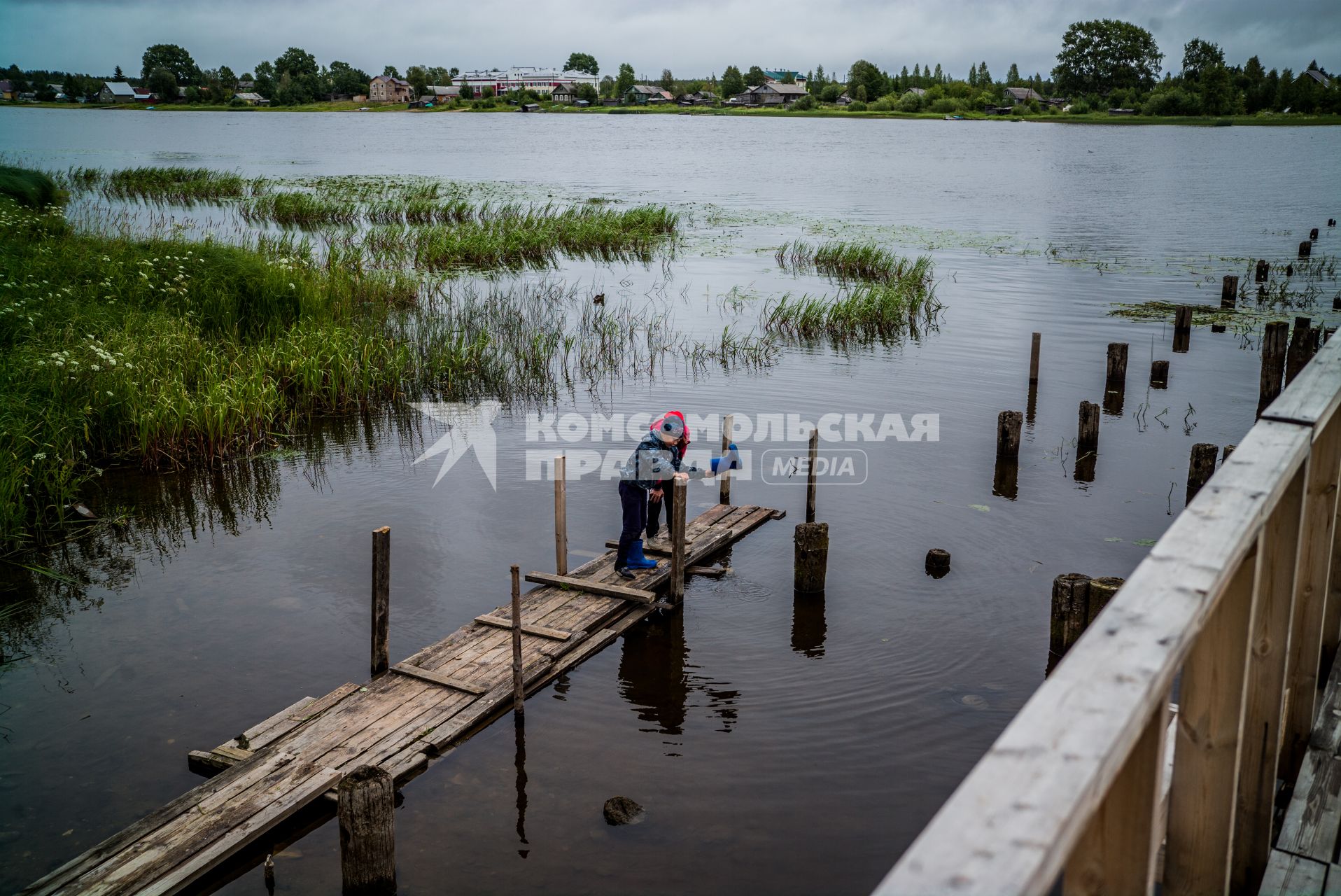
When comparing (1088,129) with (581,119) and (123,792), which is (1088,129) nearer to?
(581,119)

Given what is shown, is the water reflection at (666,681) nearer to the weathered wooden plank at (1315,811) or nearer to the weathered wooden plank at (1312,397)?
the weathered wooden plank at (1315,811)

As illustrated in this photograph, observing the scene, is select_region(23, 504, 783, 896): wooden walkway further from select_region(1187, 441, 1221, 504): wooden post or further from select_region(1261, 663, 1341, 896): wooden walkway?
select_region(1187, 441, 1221, 504): wooden post

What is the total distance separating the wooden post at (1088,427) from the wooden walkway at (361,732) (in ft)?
28.2

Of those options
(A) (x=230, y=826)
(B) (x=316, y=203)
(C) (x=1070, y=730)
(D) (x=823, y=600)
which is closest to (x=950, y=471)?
(D) (x=823, y=600)

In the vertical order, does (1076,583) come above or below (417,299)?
below

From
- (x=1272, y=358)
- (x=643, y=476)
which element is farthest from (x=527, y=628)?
(x=1272, y=358)

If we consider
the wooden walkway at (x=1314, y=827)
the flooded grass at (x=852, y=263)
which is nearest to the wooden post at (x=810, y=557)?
the wooden walkway at (x=1314, y=827)

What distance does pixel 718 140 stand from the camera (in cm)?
12256

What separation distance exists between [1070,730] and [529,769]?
8459 mm

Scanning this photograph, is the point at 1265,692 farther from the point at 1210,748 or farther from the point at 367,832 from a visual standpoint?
the point at 367,832

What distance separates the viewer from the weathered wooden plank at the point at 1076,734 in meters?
1.30

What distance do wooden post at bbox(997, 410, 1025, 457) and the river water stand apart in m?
0.54

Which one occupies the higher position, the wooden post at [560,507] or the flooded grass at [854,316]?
the flooded grass at [854,316]

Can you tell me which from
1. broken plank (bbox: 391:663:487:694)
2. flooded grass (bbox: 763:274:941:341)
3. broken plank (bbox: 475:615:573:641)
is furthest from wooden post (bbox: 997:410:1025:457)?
broken plank (bbox: 391:663:487:694)
